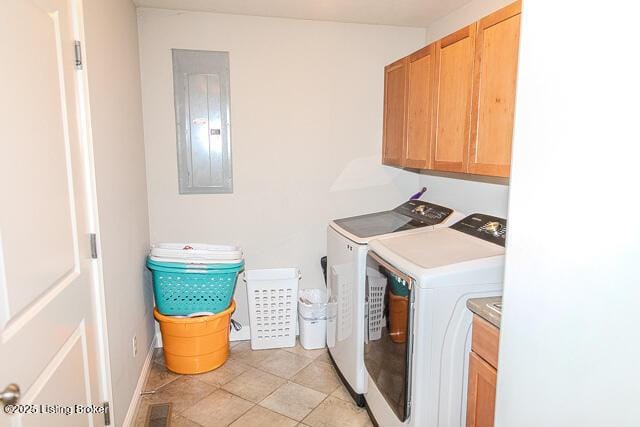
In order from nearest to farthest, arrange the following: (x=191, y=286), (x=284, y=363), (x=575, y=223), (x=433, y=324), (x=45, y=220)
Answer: (x=575, y=223) → (x=45, y=220) → (x=433, y=324) → (x=191, y=286) → (x=284, y=363)

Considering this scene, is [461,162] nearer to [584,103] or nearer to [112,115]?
[584,103]

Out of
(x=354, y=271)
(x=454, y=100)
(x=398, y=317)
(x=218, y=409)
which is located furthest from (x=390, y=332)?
(x=454, y=100)

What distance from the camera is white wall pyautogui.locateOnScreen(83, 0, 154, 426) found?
70.0 inches

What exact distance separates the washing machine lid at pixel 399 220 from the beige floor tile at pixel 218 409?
1.21 meters

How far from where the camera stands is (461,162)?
2.10 m

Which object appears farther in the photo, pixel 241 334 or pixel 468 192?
pixel 241 334

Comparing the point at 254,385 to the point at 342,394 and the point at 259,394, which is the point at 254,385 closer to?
the point at 259,394

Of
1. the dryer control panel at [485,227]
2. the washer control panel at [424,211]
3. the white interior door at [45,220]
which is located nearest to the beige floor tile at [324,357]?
the washer control panel at [424,211]

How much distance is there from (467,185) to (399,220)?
0.50 meters

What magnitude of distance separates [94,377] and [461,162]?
77.3 inches

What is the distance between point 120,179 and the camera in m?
2.12

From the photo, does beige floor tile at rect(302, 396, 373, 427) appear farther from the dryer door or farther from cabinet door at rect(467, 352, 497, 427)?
cabinet door at rect(467, 352, 497, 427)

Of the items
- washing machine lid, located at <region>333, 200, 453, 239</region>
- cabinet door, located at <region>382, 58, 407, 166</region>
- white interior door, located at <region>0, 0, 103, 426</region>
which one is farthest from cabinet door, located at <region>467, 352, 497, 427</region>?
cabinet door, located at <region>382, 58, 407, 166</region>

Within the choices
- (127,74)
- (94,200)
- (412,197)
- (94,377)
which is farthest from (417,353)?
(127,74)
